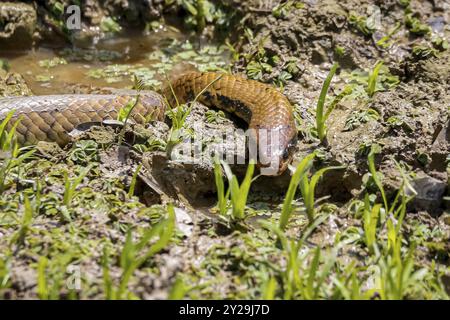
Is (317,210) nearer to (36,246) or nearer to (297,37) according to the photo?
(36,246)

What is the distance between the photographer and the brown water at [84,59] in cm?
702

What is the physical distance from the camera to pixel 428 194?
4547 mm

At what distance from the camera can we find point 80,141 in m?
5.08

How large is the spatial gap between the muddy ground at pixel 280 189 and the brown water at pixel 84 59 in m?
0.25

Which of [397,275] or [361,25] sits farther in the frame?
[361,25]

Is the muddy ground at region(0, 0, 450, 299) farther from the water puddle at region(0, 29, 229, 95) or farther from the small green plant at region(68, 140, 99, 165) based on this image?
the water puddle at region(0, 29, 229, 95)

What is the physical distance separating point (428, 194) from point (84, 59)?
4385mm

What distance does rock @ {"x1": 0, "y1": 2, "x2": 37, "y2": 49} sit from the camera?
7.40 m

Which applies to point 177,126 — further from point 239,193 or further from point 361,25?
point 361,25

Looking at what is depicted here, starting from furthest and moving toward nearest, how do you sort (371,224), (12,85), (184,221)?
1. (12,85)
2. (184,221)
3. (371,224)

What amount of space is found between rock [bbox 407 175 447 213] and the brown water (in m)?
3.51

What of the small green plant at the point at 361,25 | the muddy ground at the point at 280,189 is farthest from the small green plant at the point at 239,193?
the small green plant at the point at 361,25

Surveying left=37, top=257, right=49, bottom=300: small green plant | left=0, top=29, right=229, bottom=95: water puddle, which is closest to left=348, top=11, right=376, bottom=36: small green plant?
left=0, top=29, right=229, bottom=95: water puddle

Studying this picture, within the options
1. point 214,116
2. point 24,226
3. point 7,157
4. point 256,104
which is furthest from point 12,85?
point 24,226
